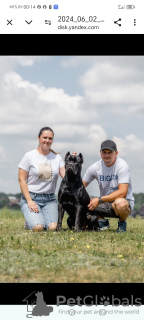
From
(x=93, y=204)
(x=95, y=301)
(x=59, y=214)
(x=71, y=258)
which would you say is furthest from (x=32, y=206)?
(x=95, y=301)

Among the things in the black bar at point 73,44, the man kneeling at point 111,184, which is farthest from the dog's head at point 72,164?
the black bar at point 73,44

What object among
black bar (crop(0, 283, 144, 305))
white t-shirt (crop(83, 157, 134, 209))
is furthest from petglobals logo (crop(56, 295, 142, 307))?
white t-shirt (crop(83, 157, 134, 209))

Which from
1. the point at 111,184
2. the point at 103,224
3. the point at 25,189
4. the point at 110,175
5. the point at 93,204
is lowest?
the point at 103,224

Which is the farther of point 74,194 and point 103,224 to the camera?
point 103,224

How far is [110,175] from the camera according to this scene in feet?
32.9

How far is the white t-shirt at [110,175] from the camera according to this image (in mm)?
9867

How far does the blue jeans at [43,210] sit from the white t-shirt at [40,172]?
0.16 meters

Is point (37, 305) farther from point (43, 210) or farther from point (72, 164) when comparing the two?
point (43, 210)

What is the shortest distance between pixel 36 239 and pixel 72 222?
203cm

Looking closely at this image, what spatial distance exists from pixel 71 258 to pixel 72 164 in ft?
10.4
